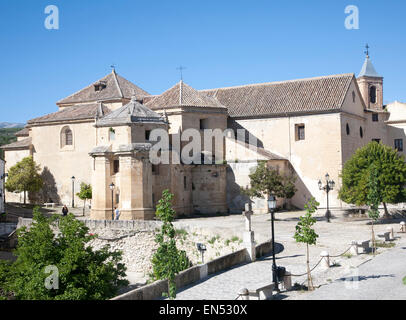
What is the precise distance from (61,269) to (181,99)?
2327cm

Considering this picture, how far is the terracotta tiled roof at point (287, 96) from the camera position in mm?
40656

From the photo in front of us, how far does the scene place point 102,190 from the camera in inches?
1352

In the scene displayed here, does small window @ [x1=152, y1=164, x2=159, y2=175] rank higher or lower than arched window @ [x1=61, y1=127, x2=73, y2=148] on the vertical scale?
lower

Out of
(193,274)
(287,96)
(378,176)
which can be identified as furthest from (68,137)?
(193,274)

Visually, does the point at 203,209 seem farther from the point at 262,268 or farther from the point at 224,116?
the point at 262,268

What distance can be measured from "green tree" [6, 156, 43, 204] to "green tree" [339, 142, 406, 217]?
25.0 meters

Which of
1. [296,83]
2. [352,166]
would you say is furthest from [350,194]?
[296,83]

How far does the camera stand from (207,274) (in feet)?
59.8

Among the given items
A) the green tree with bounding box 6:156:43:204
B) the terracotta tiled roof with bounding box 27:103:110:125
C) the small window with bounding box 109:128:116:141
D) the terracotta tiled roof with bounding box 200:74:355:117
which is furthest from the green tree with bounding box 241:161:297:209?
the green tree with bounding box 6:156:43:204

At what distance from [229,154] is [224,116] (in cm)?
344

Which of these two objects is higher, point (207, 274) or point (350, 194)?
point (350, 194)

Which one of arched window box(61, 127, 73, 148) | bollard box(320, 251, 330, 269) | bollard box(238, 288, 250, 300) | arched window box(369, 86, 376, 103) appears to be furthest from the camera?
arched window box(369, 86, 376, 103)

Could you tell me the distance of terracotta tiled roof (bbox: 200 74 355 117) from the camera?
40656 millimetres

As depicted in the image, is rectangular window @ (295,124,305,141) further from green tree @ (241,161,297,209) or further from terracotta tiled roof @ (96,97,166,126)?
terracotta tiled roof @ (96,97,166,126)
